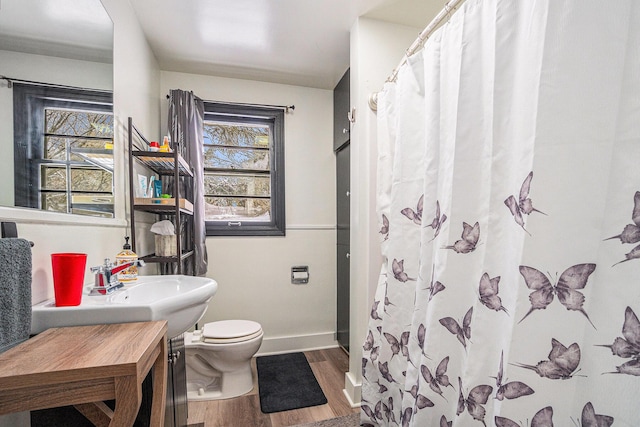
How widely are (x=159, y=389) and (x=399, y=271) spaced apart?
0.98 meters

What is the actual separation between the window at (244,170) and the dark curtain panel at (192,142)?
9.4 inches

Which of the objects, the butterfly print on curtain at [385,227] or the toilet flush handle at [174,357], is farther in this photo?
the butterfly print on curtain at [385,227]

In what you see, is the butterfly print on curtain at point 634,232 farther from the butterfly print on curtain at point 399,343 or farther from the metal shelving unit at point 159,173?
the metal shelving unit at point 159,173

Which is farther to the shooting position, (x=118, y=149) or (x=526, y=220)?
(x=118, y=149)

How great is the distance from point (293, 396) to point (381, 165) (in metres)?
1.58

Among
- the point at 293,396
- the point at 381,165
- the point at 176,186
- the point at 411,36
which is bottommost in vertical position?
the point at 293,396

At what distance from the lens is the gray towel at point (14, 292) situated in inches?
24.8

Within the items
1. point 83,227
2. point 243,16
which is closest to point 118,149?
point 83,227

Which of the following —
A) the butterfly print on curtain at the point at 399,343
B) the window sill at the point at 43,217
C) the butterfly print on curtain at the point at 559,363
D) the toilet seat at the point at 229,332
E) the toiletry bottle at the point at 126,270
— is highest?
the window sill at the point at 43,217

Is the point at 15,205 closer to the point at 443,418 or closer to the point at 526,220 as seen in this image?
the point at 526,220

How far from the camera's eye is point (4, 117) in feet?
2.38

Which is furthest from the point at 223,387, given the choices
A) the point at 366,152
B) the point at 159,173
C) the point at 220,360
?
the point at 366,152

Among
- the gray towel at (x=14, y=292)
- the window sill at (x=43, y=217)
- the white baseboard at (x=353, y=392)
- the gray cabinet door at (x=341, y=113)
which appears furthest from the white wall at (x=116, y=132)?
the white baseboard at (x=353, y=392)

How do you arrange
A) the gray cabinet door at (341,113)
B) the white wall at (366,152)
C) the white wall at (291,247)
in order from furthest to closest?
the white wall at (291,247) < the gray cabinet door at (341,113) < the white wall at (366,152)
